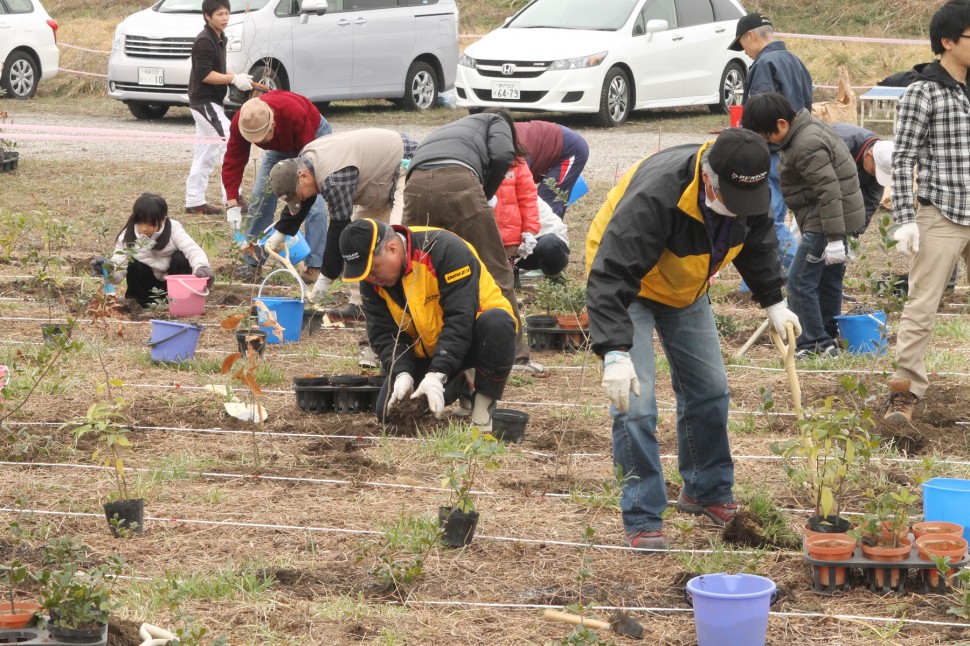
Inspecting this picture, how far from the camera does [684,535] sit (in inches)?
165

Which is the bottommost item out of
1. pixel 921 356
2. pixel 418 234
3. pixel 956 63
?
pixel 921 356

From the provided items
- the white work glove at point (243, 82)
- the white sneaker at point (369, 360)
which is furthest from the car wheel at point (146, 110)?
the white sneaker at point (369, 360)

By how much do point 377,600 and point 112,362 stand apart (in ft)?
10.6

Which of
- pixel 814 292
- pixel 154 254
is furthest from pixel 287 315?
pixel 814 292

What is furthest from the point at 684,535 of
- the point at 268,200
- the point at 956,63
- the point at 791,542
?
the point at 268,200

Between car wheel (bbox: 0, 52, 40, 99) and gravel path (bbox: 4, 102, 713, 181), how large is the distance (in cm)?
124

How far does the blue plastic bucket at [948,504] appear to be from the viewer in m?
4.00

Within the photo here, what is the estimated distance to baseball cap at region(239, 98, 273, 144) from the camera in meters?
7.46

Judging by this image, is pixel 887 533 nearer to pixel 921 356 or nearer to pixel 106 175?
pixel 921 356

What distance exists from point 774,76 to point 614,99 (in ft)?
22.0

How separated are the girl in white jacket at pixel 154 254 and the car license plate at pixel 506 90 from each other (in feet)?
22.4

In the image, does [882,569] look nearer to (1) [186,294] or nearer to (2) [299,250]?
(1) [186,294]

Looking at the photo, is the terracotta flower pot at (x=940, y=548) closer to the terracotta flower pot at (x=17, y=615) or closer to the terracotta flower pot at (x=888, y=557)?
the terracotta flower pot at (x=888, y=557)

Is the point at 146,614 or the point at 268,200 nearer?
the point at 146,614
